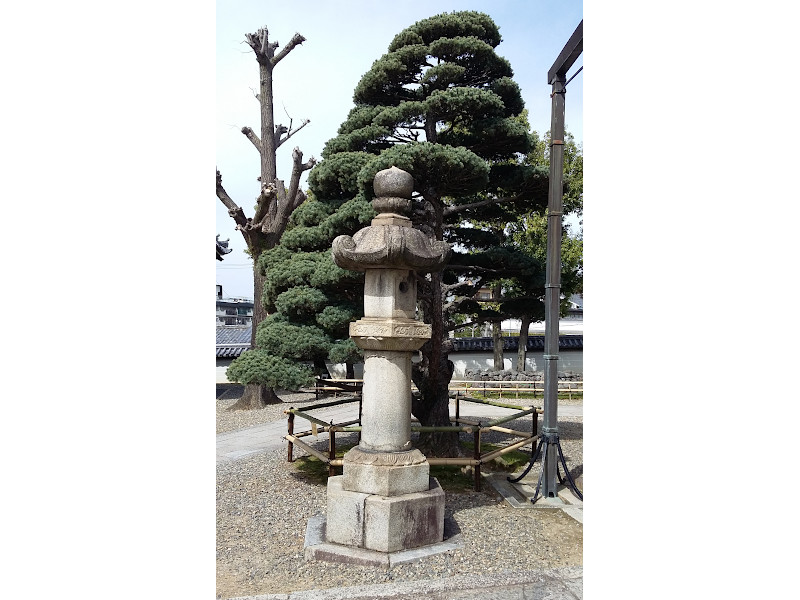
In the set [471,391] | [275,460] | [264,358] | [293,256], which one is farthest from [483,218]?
[471,391]

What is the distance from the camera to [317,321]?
22.4 feet

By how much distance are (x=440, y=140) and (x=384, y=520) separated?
505cm

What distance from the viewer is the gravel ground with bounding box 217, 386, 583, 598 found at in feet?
12.3

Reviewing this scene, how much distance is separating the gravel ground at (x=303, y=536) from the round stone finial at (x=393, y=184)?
9.82 ft

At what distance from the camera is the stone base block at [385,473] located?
4.18 meters

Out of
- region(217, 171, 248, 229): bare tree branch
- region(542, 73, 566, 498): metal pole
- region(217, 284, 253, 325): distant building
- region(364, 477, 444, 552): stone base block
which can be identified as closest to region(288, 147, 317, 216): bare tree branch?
region(217, 171, 248, 229): bare tree branch

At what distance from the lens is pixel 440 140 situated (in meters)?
7.13

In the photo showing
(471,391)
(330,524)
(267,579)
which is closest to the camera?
(267,579)

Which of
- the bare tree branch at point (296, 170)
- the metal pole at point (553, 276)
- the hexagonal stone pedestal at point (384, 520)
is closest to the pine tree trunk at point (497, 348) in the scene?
the bare tree branch at point (296, 170)

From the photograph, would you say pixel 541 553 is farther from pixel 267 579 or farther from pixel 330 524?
pixel 267 579

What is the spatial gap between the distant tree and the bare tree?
10.4 ft

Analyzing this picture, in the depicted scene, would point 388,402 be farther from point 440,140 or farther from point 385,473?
point 440,140

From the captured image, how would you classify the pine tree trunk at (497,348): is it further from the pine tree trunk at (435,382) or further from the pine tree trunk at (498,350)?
the pine tree trunk at (435,382)

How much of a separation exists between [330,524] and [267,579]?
2.11 feet
